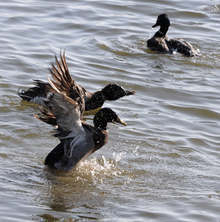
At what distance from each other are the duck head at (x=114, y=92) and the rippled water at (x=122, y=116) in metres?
0.30

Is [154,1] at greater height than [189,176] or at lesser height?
greater

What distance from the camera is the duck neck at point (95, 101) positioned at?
10375 millimetres

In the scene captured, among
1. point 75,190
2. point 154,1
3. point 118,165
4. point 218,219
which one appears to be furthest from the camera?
point 154,1

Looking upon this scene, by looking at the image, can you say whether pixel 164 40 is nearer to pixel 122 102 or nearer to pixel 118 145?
pixel 122 102

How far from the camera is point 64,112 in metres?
7.66

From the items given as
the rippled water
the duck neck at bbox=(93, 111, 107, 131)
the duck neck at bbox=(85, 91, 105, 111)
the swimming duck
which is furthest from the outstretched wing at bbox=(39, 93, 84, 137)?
the duck neck at bbox=(85, 91, 105, 111)

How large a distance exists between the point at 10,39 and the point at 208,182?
20.2ft

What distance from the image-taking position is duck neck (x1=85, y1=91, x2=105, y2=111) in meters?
10.4

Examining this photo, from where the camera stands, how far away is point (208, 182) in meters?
8.12

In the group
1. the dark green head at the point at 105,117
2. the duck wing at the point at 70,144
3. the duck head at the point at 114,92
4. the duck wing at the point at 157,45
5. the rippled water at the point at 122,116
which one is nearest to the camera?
the rippled water at the point at 122,116

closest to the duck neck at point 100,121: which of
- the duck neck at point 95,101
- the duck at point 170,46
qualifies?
the duck neck at point 95,101

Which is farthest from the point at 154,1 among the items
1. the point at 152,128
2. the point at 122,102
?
the point at 152,128

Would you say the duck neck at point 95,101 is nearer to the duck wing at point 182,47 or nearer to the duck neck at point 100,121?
the duck neck at point 100,121

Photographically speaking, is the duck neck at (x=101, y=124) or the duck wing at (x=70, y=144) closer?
the duck wing at (x=70, y=144)
